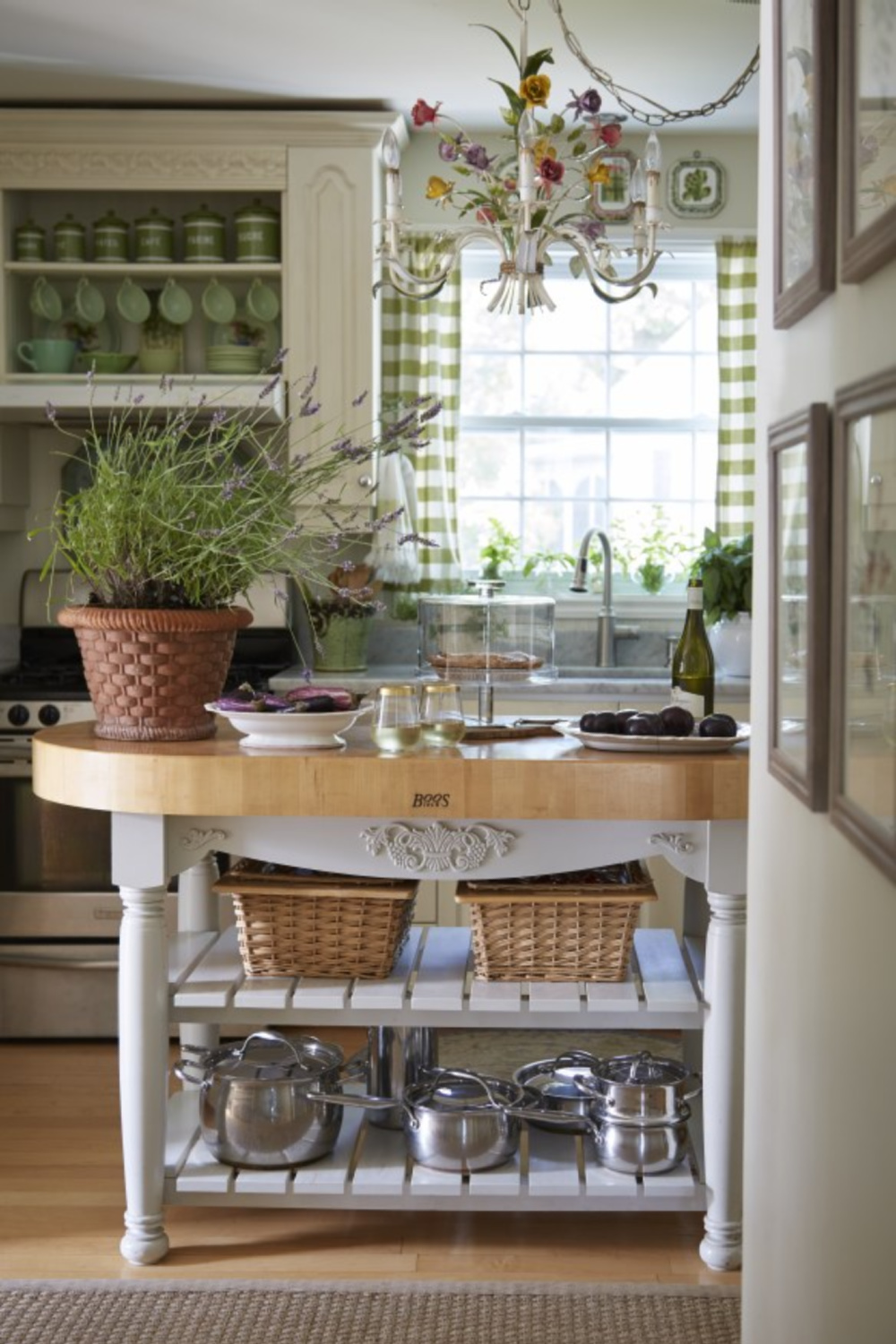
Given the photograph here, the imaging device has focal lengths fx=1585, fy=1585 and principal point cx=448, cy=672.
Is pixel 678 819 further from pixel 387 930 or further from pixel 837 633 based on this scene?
pixel 837 633

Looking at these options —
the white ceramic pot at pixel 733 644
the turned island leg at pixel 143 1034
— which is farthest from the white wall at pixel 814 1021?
the white ceramic pot at pixel 733 644

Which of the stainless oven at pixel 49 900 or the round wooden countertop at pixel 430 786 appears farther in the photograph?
the stainless oven at pixel 49 900

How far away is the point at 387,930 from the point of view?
284 centimetres

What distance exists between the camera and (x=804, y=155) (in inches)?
64.0

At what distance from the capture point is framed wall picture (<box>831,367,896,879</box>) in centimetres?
125

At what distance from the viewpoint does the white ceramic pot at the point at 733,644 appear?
14.7ft

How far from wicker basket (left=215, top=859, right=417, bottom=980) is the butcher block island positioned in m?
0.03

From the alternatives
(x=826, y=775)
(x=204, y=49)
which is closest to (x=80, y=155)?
(x=204, y=49)

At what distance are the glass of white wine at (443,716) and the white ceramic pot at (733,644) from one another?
1857mm

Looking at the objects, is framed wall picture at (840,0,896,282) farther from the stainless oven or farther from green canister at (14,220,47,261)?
green canister at (14,220,47,261)

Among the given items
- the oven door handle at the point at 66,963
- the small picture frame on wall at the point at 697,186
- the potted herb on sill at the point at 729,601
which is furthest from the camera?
the small picture frame on wall at the point at 697,186

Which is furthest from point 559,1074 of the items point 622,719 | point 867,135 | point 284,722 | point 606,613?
point 867,135

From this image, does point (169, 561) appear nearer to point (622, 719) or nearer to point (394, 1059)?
point (622, 719)

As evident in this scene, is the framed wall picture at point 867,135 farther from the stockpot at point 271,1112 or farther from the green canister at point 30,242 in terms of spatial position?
the green canister at point 30,242
